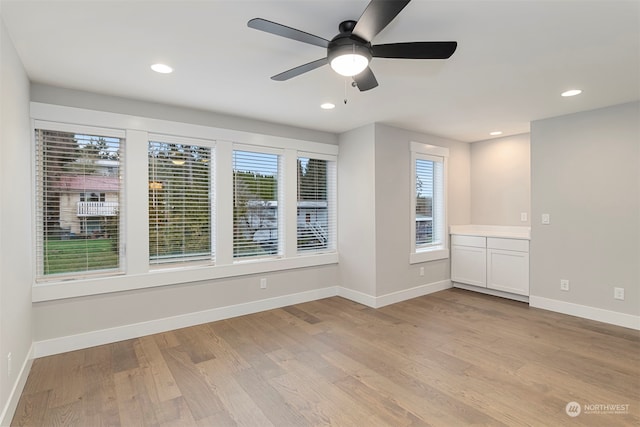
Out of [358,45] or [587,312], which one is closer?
[358,45]

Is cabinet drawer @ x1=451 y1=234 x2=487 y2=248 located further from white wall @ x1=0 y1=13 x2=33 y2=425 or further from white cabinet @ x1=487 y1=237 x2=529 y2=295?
white wall @ x1=0 y1=13 x2=33 y2=425

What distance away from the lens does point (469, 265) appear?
499 centimetres

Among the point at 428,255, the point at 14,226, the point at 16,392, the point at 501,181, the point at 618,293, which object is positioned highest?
the point at 501,181

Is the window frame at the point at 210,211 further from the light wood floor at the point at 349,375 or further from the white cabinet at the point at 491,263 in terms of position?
the white cabinet at the point at 491,263

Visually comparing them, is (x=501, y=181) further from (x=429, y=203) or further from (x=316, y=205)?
(x=316, y=205)

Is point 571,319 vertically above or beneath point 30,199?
beneath

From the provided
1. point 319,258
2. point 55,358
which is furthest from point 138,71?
point 319,258

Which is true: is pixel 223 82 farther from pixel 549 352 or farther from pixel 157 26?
pixel 549 352

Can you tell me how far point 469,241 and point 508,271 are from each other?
684 mm

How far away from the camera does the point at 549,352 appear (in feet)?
9.61

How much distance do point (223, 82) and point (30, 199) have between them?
195 centimetres

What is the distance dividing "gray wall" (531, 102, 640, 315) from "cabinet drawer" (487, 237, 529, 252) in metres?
0.13

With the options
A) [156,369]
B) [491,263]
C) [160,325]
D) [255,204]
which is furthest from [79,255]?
[491,263]

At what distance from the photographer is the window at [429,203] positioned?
15.7 feet
